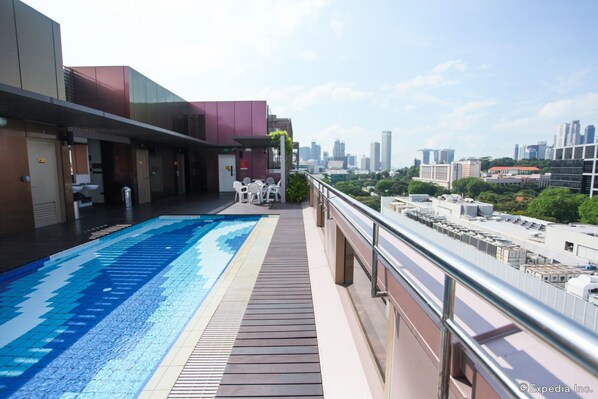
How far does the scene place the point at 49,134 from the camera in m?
7.30

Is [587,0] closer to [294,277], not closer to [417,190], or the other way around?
[294,277]

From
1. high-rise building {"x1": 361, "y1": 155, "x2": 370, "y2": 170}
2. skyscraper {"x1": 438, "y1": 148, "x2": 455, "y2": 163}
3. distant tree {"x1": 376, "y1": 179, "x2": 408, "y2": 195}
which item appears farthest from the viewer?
high-rise building {"x1": 361, "y1": 155, "x2": 370, "y2": 170}

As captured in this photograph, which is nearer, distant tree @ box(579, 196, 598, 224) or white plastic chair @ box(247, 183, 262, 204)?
white plastic chair @ box(247, 183, 262, 204)

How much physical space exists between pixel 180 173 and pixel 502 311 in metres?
15.8

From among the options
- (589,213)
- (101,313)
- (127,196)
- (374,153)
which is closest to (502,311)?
(101,313)

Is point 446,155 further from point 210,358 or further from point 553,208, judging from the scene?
point 210,358

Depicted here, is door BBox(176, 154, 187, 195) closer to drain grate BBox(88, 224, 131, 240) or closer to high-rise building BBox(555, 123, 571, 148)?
drain grate BBox(88, 224, 131, 240)

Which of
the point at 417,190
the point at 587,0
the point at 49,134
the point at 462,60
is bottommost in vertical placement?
the point at 417,190

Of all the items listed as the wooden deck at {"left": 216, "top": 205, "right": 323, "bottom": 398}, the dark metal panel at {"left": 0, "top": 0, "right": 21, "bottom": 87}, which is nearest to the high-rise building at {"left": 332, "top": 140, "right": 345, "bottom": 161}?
the dark metal panel at {"left": 0, "top": 0, "right": 21, "bottom": 87}

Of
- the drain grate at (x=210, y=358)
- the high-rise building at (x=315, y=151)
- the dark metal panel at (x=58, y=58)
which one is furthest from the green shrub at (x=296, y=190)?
the high-rise building at (x=315, y=151)

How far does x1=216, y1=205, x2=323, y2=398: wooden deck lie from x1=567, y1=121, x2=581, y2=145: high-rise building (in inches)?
3869

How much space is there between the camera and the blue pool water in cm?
249

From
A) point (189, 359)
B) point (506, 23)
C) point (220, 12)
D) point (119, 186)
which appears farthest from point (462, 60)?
point (189, 359)

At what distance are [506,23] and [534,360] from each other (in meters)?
13.7
